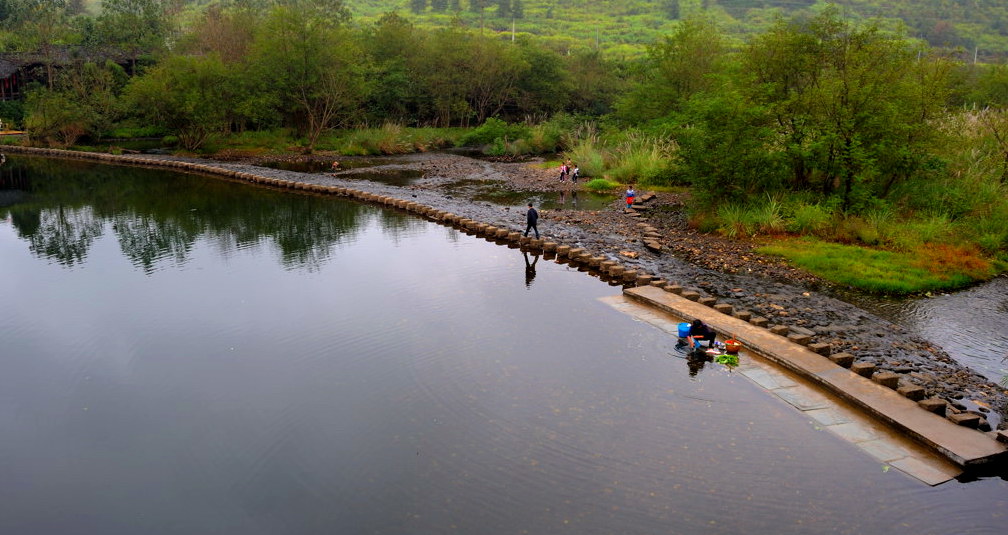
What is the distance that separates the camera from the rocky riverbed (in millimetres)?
12875

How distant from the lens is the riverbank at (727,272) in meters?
12.9

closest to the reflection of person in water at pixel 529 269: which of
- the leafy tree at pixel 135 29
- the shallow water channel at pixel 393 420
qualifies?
the shallow water channel at pixel 393 420

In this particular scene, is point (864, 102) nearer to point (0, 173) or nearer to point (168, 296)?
point (168, 296)

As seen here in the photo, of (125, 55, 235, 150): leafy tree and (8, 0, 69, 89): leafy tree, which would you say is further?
(8, 0, 69, 89): leafy tree

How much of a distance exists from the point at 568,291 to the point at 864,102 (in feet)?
41.1

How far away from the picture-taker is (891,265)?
19.4 metres

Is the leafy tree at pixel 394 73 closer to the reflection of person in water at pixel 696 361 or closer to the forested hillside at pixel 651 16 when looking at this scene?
the reflection of person in water at pixel 696 361

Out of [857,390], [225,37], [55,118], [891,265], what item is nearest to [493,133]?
[225,37]

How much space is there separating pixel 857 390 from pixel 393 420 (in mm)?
7835

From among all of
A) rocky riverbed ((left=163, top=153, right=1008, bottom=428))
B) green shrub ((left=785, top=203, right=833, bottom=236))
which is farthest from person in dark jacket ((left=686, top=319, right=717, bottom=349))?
green shrub ((left=785, top=203, right=833, bottom=236))

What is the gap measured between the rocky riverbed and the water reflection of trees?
4016 mm

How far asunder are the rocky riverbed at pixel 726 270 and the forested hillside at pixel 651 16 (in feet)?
240

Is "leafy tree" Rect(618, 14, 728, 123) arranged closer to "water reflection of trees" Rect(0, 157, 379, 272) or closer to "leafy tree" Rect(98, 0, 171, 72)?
"water reflection of trees" Rect(0, 157, 379, 272)

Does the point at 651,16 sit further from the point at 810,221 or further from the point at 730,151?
the point at 810,221
